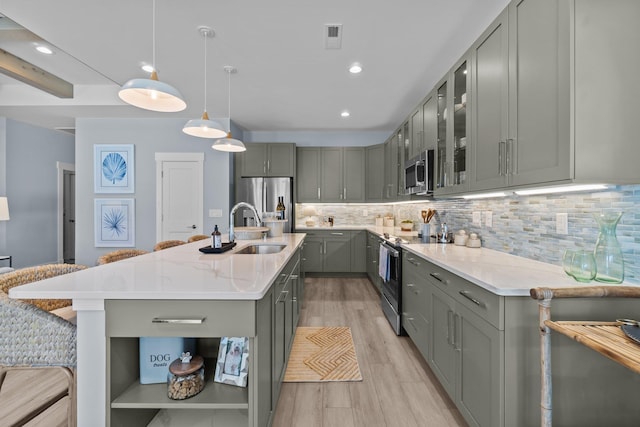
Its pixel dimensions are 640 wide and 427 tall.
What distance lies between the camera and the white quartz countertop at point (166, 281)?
116 cm

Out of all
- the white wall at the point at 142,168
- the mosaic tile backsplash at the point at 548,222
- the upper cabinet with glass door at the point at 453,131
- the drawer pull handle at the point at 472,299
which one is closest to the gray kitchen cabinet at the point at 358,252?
the mosaic tile backsplash at the point at 548,222

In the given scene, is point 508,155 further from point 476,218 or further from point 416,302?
point 416,302

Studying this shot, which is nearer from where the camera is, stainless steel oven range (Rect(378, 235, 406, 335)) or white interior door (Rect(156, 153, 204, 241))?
stainless steel oven range (Rect(378, 235, 406, 335))

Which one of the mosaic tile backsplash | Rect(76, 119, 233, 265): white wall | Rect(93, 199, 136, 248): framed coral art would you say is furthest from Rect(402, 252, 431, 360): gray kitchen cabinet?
Rect(93, 199, 136, 248): framed coral art

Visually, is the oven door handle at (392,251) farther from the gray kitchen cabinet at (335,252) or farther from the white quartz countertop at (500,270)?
the gray kitchen cabinet at (335,252)

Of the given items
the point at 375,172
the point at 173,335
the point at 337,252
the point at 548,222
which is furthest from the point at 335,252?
the point at 173,335

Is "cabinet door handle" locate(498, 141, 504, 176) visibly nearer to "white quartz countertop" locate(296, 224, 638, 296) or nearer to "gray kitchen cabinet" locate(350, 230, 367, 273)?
"white quartz countertop" locate(296, 224, 638, 296)

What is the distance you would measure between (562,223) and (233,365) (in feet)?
6.68

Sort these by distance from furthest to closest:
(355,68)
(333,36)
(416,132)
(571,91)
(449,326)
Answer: (416,132), (355,68), (333,36), (449,326), (571,91)

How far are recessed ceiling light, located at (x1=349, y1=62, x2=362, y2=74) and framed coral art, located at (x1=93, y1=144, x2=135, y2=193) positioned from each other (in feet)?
13.1

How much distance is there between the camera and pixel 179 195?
492cm

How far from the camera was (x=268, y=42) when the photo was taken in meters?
2.65

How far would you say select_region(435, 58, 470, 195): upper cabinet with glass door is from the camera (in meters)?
2.29

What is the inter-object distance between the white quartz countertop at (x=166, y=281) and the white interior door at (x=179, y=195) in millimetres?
3198
